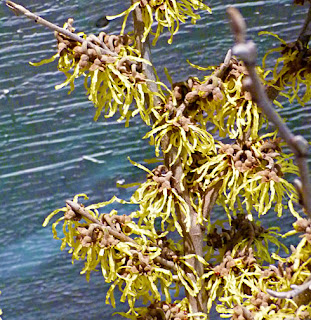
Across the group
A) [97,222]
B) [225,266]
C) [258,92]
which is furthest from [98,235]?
[258,92]

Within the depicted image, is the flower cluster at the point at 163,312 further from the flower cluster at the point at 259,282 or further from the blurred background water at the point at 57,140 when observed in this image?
the blurred background water at the point at 57,140

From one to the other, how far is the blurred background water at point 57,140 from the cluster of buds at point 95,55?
0.35 metres

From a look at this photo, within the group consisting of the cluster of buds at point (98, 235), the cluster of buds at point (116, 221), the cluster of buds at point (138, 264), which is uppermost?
the cluster of buds at point (116, 221)

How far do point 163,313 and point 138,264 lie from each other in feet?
0.24

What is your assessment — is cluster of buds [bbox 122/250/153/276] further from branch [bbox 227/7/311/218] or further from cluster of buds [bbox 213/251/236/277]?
branch [bbox 227/7/311/218]

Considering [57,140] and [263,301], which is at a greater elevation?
[57,140]

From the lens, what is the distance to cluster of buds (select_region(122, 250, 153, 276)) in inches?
17.4

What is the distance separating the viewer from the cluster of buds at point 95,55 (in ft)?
1.32

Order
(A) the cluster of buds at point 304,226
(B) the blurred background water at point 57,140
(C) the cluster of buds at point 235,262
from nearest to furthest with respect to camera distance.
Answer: (A) the cluster of buds at point 304,226
(C) the cluster of buds at point 235,262
(B) the blurred background water at point 57,140

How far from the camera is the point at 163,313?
1.60ft

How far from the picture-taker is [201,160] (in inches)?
19.0

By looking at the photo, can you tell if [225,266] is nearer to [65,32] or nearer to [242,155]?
[242,155]

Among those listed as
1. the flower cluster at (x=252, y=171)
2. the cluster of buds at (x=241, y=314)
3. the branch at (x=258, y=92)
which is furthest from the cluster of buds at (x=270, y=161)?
the branch at (x=258, y=92)

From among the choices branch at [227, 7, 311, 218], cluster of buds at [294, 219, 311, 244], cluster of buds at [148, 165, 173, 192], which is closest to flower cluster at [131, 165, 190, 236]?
cluster of buds at [148, 165, 173, 192]
